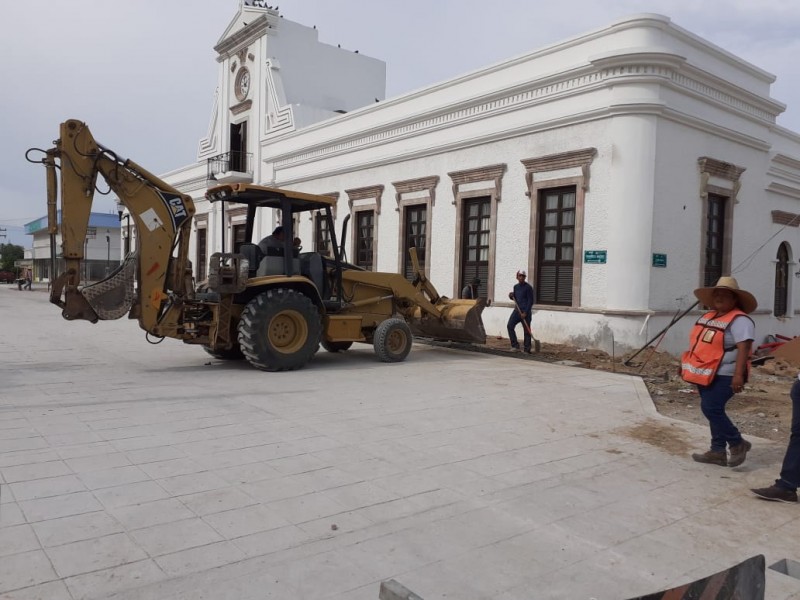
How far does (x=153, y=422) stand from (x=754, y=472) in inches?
211

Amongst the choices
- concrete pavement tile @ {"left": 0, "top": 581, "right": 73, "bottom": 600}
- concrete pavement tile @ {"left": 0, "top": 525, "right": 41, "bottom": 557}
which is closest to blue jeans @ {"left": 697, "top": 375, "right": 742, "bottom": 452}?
concrete pavement tile @ {"left": 0, "top": 581, "right": 73, "bottom": 600}

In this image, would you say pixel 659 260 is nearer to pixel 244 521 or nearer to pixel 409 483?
pixel 409 483

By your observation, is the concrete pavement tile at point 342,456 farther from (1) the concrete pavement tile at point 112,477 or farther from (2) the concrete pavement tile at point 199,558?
(2) the concrete pavement tile at point 199,558

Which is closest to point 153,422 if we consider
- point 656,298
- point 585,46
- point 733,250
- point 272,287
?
point 272,287

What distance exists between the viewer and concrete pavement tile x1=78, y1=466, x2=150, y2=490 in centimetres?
432

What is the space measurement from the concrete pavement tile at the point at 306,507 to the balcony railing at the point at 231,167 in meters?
22.1

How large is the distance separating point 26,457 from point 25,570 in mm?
2041

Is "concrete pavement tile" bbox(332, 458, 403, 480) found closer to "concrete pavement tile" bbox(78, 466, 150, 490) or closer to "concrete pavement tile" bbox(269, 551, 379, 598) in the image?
→ "concrete pavement tile" bbox(269, 551, 379, 598)

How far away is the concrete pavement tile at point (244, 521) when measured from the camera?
12.0 ft

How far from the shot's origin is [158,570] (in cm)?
315

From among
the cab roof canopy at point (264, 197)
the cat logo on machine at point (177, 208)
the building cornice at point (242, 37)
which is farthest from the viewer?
the building cornice at point (242, 37)

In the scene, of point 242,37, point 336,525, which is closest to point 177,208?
point 336,525

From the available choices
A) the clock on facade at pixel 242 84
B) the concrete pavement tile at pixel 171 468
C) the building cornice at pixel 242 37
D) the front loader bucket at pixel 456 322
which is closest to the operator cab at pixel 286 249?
the front loader bucket at pixel 456 322

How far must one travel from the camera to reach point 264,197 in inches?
393
